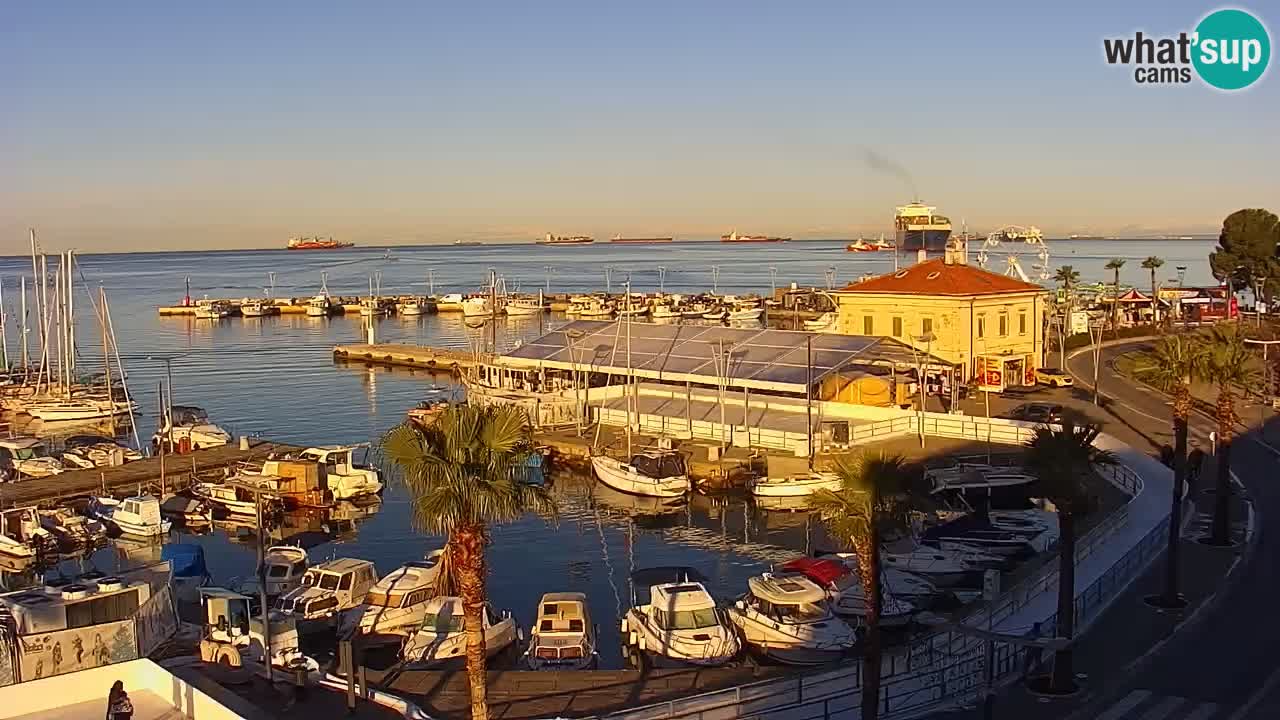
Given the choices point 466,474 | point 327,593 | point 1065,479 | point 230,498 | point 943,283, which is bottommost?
point 230,498

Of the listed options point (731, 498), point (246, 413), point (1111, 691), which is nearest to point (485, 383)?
point (246, 413)

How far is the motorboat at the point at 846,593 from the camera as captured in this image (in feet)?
86.0

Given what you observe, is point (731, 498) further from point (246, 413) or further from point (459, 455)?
point (246, 413)

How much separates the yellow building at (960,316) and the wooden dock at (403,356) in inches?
1401

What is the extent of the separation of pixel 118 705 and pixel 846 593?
705 inches

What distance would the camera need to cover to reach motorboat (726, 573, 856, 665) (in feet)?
80.9

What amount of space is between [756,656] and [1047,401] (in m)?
30.0

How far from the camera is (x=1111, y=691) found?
1836 cm

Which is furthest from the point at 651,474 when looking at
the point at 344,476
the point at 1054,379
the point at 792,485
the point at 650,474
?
the point at 1054,379

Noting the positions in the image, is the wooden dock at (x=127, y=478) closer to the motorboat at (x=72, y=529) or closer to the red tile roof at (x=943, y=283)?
the motorboat at (x=72, y=529)

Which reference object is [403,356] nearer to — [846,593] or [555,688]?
[846,593]

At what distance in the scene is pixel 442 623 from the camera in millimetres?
25547

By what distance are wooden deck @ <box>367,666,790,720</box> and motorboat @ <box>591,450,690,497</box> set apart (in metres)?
21.5

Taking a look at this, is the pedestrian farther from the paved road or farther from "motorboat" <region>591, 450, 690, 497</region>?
"motorboat" <region>591, 450, 690, 497</region>
